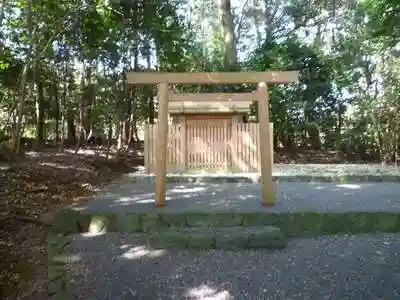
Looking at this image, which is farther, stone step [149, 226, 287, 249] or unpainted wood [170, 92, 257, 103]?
unpainted wood [170, 92, 257, 103]

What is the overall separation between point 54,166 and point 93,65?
16.2 feet

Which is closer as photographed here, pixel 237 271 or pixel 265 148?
pixel 237 271

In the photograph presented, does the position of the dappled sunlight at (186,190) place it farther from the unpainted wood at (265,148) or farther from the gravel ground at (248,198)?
the unpainted wood at (265,148)

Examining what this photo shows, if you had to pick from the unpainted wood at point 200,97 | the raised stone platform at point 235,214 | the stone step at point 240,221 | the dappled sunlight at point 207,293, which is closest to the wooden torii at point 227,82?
the raised stone platform at point 235,214

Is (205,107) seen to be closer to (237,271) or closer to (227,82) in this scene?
(227,82)

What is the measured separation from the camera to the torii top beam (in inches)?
200

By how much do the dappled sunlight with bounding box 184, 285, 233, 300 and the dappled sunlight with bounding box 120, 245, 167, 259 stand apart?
724 millimetres

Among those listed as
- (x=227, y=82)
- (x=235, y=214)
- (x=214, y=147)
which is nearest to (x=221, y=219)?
(x=235, y=214)

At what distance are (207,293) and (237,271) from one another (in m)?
0.46

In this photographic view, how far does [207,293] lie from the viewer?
9.91ft

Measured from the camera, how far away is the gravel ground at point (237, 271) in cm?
302

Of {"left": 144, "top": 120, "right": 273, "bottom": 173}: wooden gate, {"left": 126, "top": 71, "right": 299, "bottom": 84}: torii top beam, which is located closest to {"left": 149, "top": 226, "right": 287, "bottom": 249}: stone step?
{"left": 126, "top": 71, "right": 299, "bottom": 84}: torii top beam

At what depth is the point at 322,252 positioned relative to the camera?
3.81 metres

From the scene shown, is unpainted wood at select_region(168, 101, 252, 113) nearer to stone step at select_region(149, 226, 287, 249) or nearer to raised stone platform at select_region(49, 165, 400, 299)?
raised stone platform at select_region(49, 165, 400, 299)
